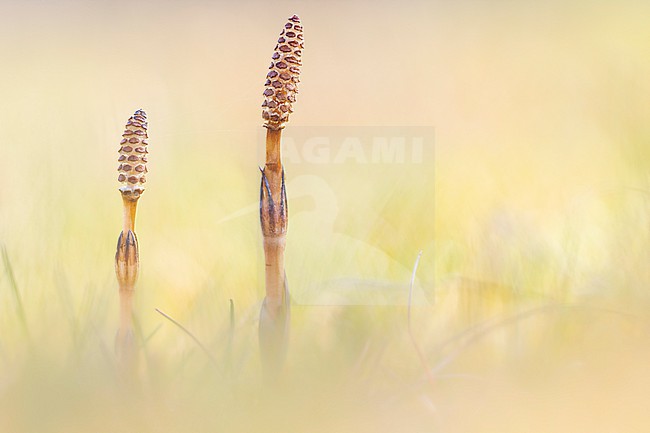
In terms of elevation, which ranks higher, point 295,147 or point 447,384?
point 295,147

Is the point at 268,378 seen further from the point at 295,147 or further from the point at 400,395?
the point at 295,147

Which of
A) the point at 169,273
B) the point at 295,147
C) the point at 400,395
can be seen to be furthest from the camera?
the point at 295,147

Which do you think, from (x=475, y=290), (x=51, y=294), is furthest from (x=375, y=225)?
(x=51, y=294)

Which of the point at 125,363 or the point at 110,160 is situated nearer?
the point at 125,363

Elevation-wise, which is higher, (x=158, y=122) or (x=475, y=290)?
(x=158, y=122)

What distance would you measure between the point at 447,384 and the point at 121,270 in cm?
18

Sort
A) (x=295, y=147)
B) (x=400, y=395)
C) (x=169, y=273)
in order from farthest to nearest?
(x=295, y=147)
(x=169, y=273)
(x=400, y=395)

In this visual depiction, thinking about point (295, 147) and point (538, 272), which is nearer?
point (538, 272)

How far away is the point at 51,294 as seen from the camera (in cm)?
34

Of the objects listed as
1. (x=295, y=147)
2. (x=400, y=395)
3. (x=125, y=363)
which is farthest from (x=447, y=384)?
(x=295, y=147)

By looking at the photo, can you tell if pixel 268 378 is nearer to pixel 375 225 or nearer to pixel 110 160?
pixel 375 225

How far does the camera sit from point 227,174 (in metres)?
0.54

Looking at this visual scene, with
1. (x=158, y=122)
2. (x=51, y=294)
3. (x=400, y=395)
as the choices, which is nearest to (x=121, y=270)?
(x=51, y=294)

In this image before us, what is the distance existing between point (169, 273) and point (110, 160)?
0.57 ft
